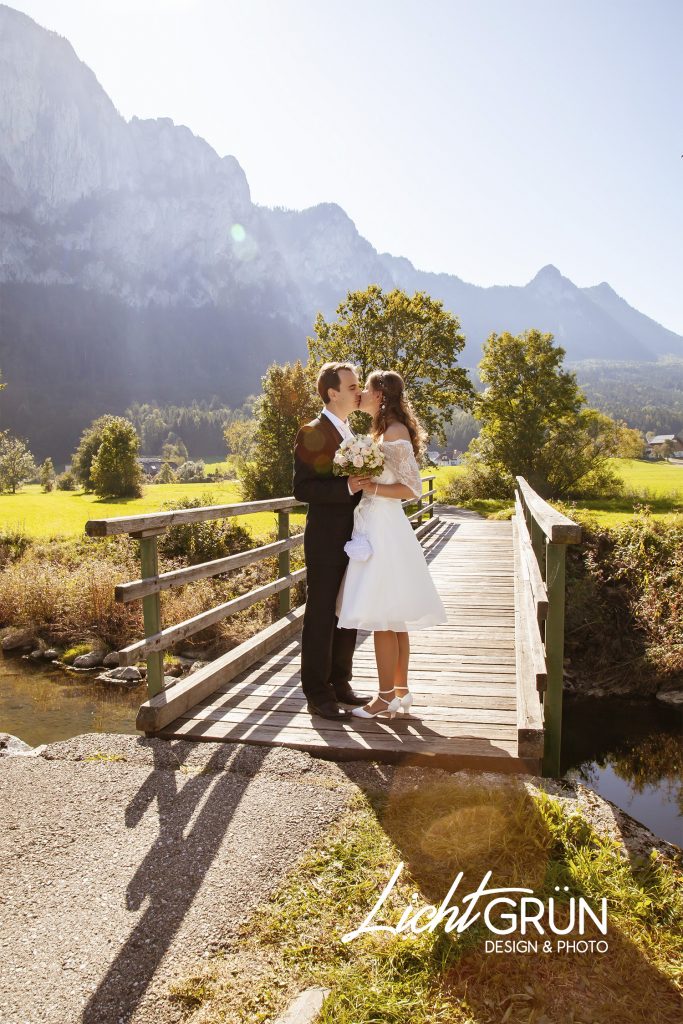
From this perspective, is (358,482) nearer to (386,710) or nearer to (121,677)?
(386,710)

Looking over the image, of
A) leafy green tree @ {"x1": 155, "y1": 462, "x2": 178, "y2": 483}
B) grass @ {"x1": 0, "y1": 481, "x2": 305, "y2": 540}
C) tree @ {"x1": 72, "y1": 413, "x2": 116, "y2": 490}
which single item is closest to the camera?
grass @ {"x1": 0, "y1": 481, "x2": 305, "y2": 540}

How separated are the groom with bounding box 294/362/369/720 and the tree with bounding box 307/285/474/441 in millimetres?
26865

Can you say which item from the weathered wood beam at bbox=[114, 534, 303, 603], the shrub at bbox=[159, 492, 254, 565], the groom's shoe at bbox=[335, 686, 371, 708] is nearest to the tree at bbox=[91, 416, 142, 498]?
the shrub at bbox=[159, 492, 254, 565]

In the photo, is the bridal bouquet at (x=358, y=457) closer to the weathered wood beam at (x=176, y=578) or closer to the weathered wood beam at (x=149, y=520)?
the weathered wood beam at (x=149, y=520)

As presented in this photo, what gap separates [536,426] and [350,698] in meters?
33.2

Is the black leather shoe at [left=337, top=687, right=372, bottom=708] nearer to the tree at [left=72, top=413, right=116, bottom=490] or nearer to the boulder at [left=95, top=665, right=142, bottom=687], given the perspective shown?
the boulder at [left=95, top=665, right=142, bottom=687]

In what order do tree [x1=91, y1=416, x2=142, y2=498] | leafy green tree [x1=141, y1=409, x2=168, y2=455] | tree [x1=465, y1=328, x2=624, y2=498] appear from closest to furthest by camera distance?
1. tree [x1=465, y1=328, x2=624, y2=498]
2. tree [x1=91, y1=416, x2=142, y2=498]
3. leafy green tree [x1=141, y1=409, x2=168, y2=455]

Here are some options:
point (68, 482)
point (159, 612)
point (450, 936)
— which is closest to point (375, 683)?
point (159, 612)

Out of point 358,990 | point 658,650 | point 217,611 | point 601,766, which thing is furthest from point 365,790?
point 658,650

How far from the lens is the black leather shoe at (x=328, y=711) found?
4781 mm

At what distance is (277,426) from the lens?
97.6ft

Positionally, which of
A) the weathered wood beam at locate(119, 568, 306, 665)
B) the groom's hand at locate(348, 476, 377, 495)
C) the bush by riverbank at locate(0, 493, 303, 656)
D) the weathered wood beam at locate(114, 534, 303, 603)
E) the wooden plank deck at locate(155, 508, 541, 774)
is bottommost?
the bush by riverbank at locate(0, 493, 303, 656)

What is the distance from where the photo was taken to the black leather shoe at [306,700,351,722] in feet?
15.7

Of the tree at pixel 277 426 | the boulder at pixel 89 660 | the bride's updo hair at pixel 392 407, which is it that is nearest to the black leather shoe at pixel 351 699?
the bride's updo hair at pixel 392 407
